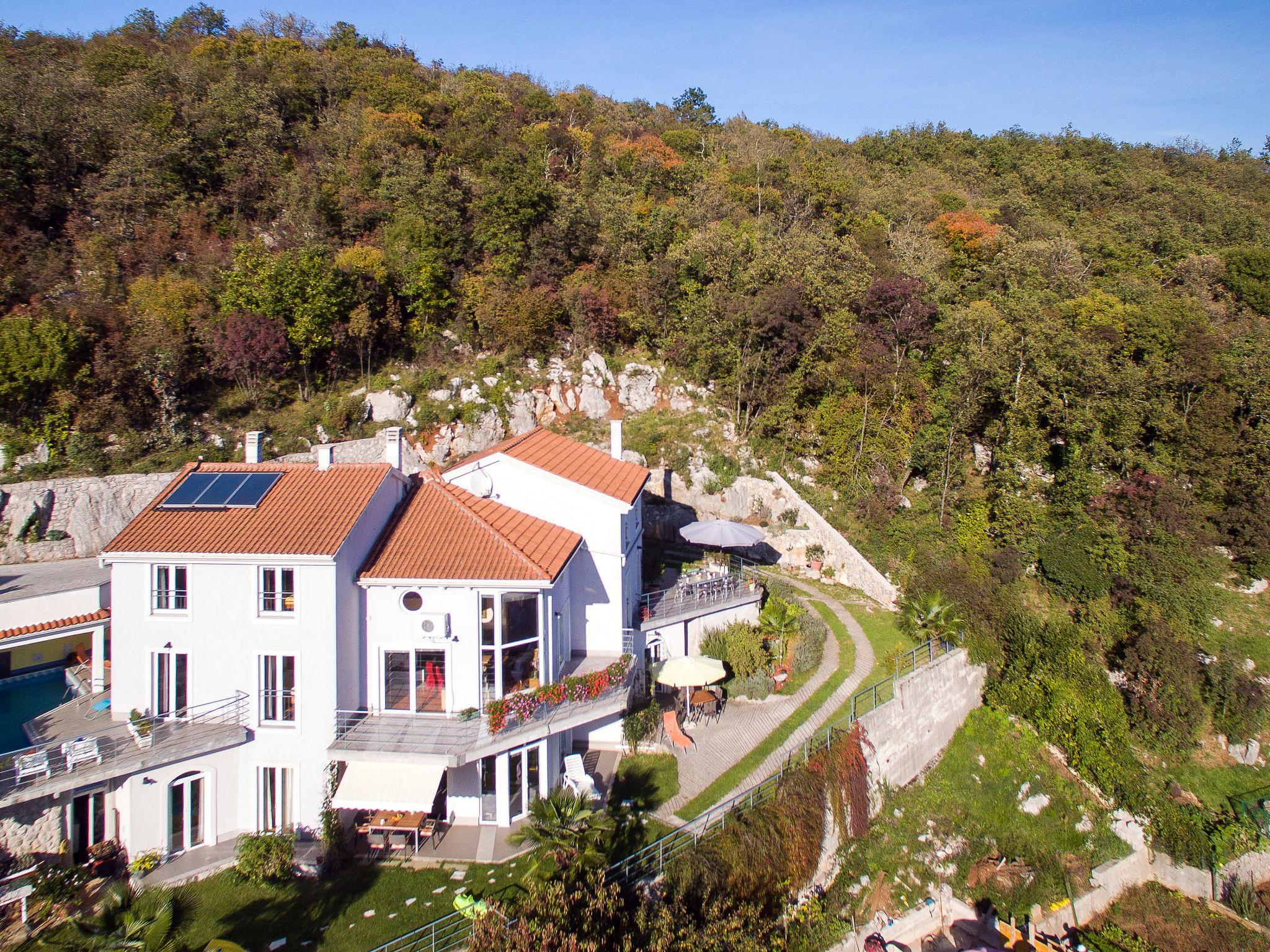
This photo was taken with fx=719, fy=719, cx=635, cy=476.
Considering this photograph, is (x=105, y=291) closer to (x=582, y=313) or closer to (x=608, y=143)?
(x=582, y=313)

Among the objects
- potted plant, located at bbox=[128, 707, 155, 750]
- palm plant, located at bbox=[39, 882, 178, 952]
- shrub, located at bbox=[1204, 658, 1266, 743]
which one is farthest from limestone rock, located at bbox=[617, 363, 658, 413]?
palm plant, located at bbox=[39, 882, 178, 952]

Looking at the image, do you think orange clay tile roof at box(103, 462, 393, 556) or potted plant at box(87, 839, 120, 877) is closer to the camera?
potted plant at box(87, 839, 120, 877)

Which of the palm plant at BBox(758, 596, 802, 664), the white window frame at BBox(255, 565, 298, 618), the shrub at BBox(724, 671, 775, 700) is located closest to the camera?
the white window frame at BBox(255, 565, 298, 618)

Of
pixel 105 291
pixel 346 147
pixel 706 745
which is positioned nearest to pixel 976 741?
pixel 706 745

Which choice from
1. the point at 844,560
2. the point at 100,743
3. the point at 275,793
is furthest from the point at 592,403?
the point at 100,743

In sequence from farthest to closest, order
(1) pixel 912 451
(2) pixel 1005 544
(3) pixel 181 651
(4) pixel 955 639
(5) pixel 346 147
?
1. (5) pixel 346 147
2. (1) pixel 912 451
3. (2) pixel 1005 544
4. (4) pixel 955 639
5. (3) pixel 181 651

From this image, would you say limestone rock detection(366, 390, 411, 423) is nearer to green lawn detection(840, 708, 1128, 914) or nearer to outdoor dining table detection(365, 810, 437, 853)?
outdoor dining table detection(365, 810, 437, 853)
